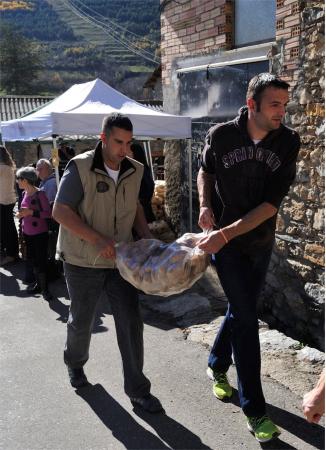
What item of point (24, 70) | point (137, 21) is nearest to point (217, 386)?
point (24, 70)

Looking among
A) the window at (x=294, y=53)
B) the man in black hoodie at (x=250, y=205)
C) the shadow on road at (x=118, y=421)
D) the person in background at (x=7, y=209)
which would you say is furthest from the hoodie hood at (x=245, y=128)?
the person in background at (x=7, y=209)

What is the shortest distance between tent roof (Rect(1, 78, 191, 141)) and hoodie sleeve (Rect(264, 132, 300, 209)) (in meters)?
4.14

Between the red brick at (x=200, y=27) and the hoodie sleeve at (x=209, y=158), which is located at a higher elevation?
the red brick at (x=200, y=27)

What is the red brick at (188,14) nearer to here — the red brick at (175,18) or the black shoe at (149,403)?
the red brick at (175,18)

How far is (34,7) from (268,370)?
257 ft

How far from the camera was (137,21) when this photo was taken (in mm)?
66000

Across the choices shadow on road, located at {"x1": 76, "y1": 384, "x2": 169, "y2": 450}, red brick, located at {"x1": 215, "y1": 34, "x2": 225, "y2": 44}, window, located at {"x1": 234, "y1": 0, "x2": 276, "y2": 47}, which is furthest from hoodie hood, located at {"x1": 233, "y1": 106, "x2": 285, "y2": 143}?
red brick, located at {"x1": 215, "y1": 34, "x2": 225, "y2": 44}

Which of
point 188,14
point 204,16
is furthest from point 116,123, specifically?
point 188,14

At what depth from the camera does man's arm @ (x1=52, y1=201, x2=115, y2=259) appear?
3.14 m

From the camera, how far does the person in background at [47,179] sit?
6.81 meters

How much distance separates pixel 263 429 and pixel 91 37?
7859 cm

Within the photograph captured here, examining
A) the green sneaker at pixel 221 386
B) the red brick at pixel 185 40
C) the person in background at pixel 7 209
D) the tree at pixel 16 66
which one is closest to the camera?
the green sneaker at pixel 221 386

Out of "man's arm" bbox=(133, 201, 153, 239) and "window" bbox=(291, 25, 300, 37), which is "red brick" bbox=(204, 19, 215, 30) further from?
"man's arm" bbox=(133, 201, 153, 239)

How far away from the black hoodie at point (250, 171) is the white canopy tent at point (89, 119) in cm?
385
